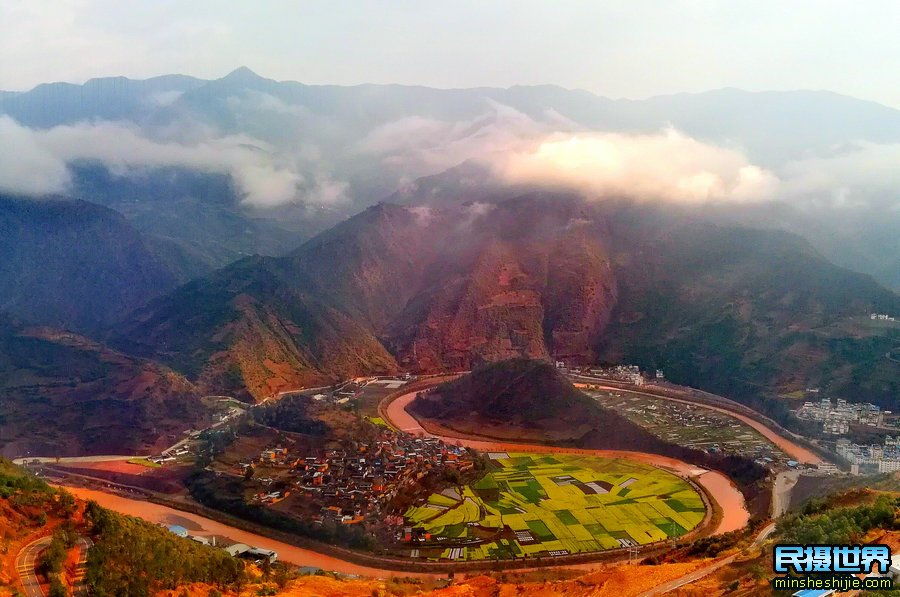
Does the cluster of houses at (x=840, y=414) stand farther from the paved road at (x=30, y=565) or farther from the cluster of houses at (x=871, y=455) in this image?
the paved road at (x=30, y=565)

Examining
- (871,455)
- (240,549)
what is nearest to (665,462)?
(871,455)

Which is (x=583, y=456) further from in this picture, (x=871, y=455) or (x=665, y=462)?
(x=871, y=455)

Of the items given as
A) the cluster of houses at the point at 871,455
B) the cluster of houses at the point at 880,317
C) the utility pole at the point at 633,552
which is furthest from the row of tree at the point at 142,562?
the cluster of houses at the point at 880,317

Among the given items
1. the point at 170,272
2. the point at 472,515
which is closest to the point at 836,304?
the point at 472,515

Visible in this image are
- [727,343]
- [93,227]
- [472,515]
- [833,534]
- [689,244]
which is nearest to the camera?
[833,534]

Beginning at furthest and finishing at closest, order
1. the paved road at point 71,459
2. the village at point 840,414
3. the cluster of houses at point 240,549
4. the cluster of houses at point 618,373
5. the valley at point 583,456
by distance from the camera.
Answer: the cluster of houses at point 618,373 < the village at point 840,414 < the paved road at point 71,459 < the valley at point 583,456 < the cluster of houses at point 240,549

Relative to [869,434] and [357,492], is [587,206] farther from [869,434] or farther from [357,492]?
[357,492]
